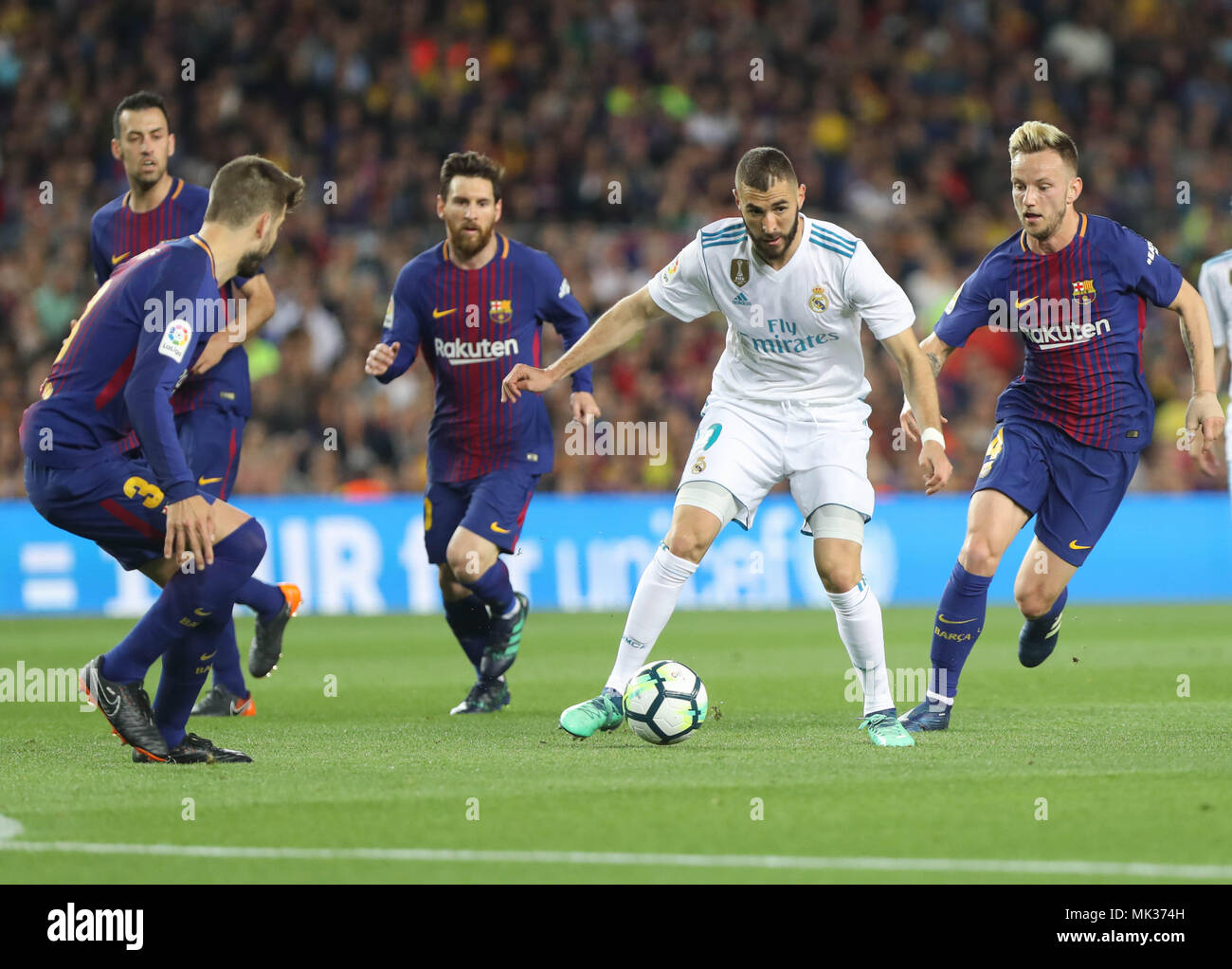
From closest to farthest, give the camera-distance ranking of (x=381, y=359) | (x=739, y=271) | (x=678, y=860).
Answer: (x=678, y=860) < (x=739, y=271) < (x=381, y=359)

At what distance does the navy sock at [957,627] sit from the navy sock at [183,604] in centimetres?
293

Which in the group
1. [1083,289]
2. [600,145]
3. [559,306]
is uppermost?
[600,145]

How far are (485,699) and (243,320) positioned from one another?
2.13m

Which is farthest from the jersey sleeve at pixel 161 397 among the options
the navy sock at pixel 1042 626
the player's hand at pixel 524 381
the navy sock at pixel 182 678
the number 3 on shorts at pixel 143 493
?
the navy sock at pixel 1042 626

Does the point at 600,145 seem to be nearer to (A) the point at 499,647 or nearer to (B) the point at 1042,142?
(A) the point at 499,647

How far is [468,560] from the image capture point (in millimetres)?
8492

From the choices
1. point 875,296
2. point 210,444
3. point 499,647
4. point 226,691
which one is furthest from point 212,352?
point 875,296

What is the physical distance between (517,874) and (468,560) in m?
4.06


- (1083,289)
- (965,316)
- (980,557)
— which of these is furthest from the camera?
(965,316)

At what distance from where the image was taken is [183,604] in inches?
249

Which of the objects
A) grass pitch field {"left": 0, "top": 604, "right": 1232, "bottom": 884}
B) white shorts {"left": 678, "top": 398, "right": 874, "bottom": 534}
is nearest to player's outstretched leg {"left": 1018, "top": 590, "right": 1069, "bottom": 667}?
grass pitch field {"left": 0, "top": 604, "right": 1232, "bottom": 884}
